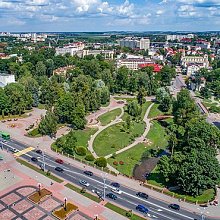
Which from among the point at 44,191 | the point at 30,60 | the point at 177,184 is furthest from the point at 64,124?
the point at 30,60

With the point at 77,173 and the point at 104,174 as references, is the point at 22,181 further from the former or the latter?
the point at 104,174

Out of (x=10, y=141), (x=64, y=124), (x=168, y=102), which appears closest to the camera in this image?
(x=10, y=141)

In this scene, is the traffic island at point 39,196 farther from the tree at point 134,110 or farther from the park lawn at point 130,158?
the tree at point 134,110

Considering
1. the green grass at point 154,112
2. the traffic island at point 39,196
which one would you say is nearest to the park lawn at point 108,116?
the green grass at point 154,112

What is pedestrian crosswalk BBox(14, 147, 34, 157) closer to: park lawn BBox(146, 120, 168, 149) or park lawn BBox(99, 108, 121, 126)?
park lawn BBox(99, 108, 121, 126)

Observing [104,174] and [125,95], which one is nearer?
[104,174]

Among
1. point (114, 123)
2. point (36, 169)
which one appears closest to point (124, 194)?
point (36, 169)
